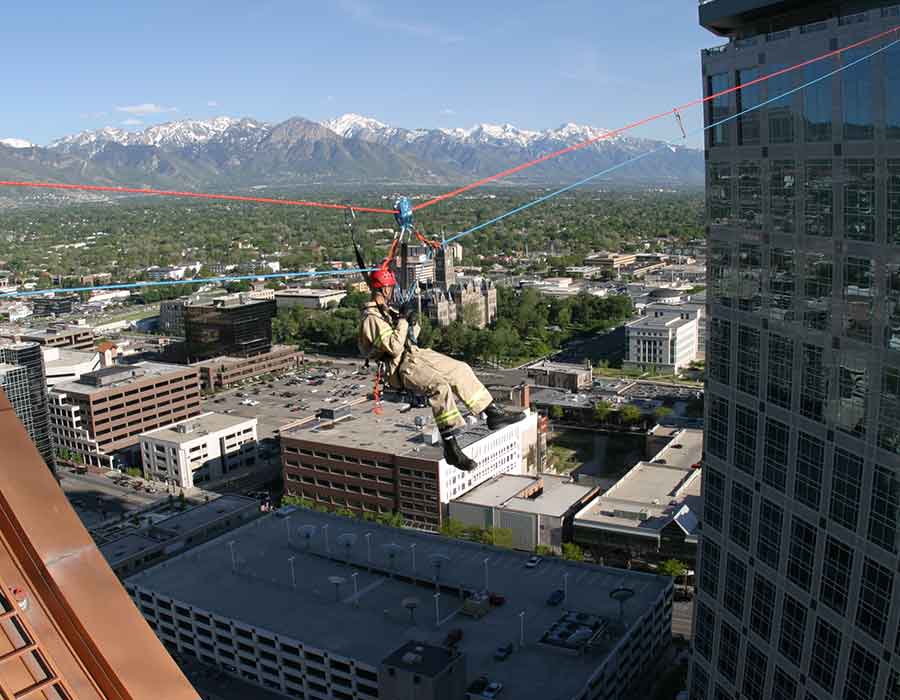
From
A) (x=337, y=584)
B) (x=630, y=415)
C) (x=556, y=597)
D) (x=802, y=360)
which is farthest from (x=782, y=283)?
(x=630, y=415)

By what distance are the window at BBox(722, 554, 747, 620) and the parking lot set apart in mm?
32446

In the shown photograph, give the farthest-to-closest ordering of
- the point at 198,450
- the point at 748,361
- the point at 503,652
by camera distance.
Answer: the point at 198,450, the point at 503,652, the point at 748,361

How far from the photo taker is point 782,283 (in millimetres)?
11422

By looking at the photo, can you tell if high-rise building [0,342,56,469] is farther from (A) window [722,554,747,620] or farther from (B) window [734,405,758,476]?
(B) window [734,405,758,476]

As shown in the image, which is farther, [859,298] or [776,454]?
[776,454]

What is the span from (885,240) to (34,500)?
356 inches

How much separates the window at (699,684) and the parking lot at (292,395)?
31233 mm

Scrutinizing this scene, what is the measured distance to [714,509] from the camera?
13.5m

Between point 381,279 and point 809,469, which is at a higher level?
point 381,279

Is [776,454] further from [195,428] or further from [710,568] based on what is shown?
[195,428]

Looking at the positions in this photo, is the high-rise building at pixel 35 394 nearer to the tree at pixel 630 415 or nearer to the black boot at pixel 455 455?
the tree at pixel 630 415

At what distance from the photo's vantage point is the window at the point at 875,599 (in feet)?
32.4

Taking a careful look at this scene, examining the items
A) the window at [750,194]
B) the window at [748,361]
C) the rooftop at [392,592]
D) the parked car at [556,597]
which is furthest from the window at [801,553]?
the parked car at [556,597]

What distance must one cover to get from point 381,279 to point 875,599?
7.34m
